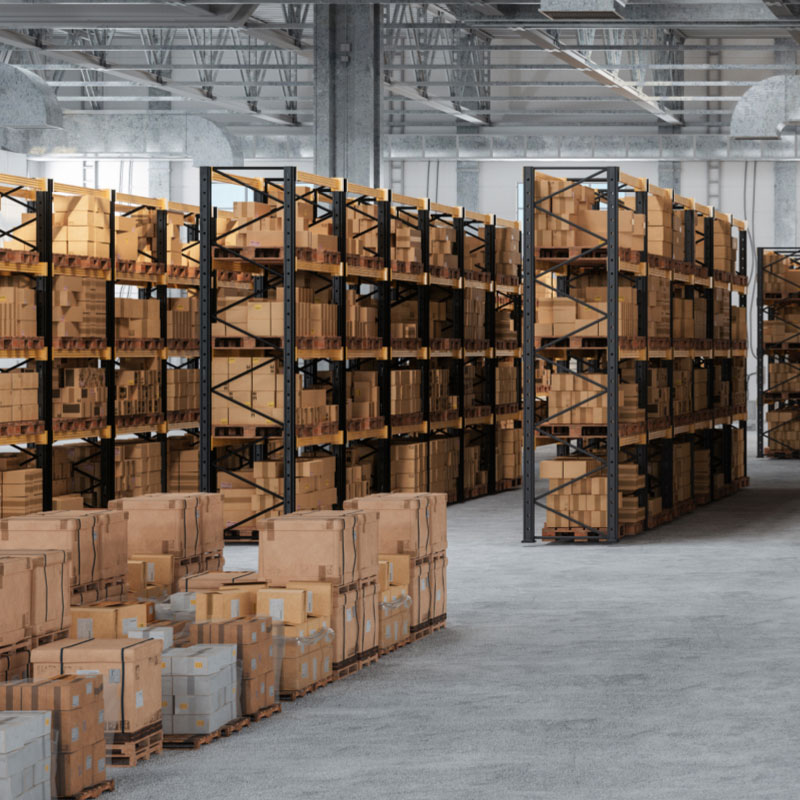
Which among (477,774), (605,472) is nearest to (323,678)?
(477,774)

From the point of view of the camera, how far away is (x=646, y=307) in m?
15.8

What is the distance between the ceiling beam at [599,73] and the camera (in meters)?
22.2

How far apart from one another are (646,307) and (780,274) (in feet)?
35.5

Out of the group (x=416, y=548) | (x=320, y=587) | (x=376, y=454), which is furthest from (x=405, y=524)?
(x=376, y=454)

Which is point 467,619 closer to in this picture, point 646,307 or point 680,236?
point 646,307

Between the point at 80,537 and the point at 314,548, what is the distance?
151 cm

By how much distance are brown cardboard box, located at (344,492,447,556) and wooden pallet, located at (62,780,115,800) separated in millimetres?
3892

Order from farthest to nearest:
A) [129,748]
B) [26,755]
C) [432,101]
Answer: [432,101] → [129,748] → [26,755]

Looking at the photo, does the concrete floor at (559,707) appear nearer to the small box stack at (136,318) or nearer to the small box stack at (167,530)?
the small box stack at (167,530)

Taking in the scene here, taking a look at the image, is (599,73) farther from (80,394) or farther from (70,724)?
(70,724)

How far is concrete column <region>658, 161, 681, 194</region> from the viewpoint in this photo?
32906 mm

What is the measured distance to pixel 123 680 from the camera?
7008 millimetres

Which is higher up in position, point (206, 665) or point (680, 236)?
point (680, 236)

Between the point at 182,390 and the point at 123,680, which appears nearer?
the point at 123,680
